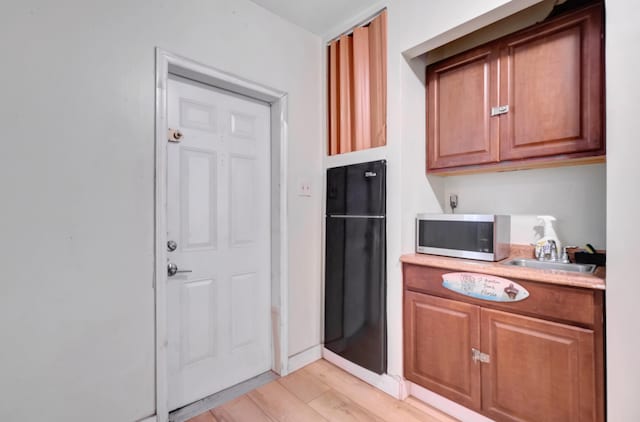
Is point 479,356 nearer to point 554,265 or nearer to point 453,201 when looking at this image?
point 554,265

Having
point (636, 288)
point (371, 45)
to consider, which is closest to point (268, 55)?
point (371, 45)

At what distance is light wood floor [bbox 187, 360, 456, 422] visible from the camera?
68.9 inches

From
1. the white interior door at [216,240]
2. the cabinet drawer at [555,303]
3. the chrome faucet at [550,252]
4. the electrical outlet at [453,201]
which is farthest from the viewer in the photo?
the electrical outlet at [453,201]

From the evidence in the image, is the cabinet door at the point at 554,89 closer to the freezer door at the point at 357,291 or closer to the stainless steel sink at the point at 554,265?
the stainless steel sink at the point at 554,265

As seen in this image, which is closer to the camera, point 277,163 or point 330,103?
point 277,163

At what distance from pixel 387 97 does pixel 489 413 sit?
1964 mm

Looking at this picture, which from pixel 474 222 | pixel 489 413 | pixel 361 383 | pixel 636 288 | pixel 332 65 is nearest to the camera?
pixel 636 288

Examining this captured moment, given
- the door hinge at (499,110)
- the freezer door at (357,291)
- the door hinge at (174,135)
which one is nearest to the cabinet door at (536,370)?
the freezer door at (357,291)

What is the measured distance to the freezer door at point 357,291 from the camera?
6.61ft

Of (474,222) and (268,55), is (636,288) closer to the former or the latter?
(474,222)

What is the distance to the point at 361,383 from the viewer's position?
2.11m

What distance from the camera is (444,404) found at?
1.77 meters

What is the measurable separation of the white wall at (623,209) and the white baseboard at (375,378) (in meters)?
1.03

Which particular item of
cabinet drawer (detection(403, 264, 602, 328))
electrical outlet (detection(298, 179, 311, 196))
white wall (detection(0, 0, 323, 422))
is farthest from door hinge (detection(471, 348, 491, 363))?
white wall (detection(0, 0, 323, 422))
